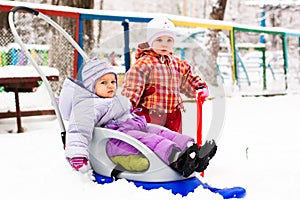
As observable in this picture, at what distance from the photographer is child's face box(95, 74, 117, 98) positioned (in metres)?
3.04

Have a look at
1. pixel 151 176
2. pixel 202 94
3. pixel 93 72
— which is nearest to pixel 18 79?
pixel 93 72

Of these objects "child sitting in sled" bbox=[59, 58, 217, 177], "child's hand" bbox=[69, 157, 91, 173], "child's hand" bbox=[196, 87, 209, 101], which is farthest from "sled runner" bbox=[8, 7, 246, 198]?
"child's hand" bbox=[196, 87, 209, 101]

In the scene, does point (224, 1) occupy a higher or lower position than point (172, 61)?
higher

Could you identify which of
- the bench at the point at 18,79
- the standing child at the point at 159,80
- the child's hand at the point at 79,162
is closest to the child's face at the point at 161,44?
the standing child at the point at 159,80

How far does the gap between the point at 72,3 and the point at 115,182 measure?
19.0 feet

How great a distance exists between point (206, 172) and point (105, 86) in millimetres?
928

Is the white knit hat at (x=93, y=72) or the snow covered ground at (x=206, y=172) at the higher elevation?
the white knit hat at (x=93, y=72)

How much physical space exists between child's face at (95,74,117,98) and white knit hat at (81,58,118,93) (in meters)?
0.03

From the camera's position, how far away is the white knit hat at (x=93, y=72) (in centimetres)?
303

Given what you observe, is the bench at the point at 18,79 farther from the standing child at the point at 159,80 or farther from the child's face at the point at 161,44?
the child's face at the point at 161,44

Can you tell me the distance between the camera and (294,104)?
306 inches

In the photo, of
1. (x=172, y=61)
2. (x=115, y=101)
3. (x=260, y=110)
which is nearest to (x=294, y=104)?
(x=260, y=110)

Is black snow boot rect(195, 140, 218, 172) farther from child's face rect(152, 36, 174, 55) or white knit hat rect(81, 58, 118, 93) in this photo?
child's face rect(152, 36, 174, 55)

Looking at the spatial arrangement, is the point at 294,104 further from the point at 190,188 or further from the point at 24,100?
the point at 190,188
